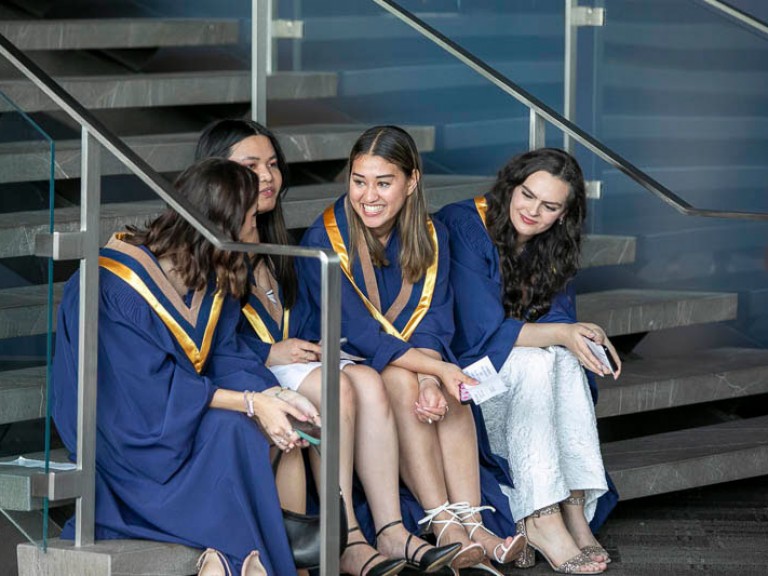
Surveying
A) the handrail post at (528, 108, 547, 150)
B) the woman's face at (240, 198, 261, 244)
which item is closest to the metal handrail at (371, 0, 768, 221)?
the handrail post at (528, 108, 547, 150)

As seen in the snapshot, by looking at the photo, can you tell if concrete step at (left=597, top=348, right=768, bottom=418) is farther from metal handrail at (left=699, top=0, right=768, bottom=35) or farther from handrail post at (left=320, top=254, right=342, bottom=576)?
handrail post at (left=320, top=254, right=342, bottom=576)

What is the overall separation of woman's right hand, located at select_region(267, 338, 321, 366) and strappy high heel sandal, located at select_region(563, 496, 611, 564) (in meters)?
0.79

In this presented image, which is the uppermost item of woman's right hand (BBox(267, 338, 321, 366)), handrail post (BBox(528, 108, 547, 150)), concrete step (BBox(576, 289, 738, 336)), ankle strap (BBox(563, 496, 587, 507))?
handrail post (BBox(528, 108, 547, 150))

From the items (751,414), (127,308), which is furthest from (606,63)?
(127,308)

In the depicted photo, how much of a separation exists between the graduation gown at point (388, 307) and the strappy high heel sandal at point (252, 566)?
1.65 feet

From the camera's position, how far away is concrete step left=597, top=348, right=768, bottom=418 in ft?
15.4

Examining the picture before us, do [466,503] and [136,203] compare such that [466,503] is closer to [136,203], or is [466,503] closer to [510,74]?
[136,203]

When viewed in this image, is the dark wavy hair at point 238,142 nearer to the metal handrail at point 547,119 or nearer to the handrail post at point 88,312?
the handrail post at point 88,312

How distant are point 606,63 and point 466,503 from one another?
83.4 inches

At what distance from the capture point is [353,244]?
157 inches

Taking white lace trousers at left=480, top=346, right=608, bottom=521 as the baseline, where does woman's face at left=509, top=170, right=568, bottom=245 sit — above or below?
above

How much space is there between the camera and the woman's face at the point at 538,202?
13.7ft

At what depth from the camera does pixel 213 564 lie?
3367 mm

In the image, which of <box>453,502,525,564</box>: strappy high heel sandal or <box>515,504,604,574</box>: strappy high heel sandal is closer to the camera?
<box>453,502,525,564</box>: strappy high heel sandal
